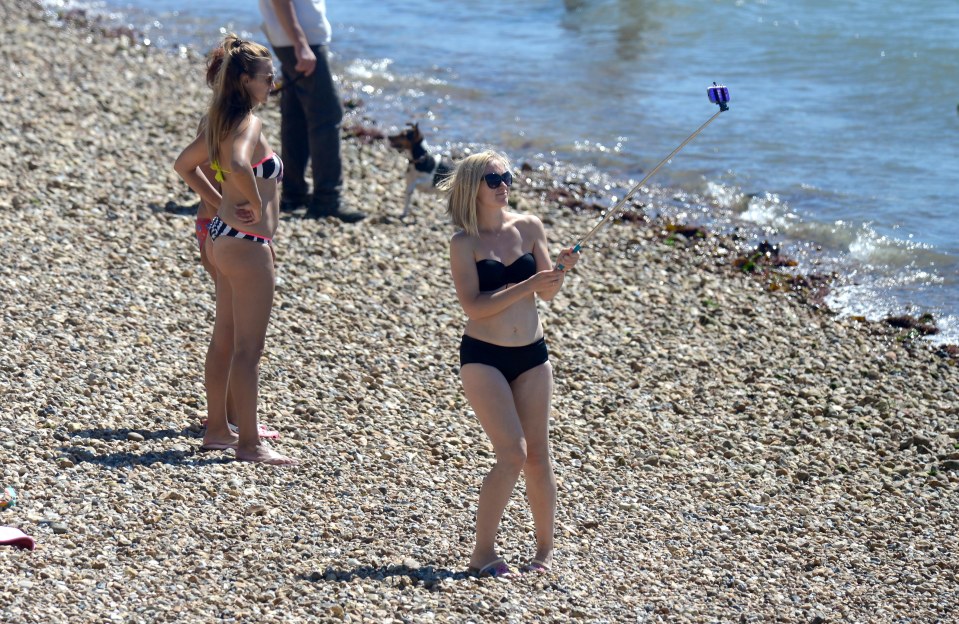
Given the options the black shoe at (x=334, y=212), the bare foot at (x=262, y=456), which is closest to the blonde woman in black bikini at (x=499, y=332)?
the bare foot at (x=262, y=456)

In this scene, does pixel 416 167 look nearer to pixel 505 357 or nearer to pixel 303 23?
pixel 303 23

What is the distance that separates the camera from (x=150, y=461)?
5418mm

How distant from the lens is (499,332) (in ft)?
15.4

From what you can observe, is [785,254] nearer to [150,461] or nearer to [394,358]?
[394,358]

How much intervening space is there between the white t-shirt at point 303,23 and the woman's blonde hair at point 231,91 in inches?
157

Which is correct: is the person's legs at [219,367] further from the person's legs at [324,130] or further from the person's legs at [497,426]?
the person's legs at [324,130]

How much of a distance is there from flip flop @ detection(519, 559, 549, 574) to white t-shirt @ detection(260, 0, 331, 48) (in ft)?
17.9

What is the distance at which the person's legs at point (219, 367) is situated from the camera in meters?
5.54

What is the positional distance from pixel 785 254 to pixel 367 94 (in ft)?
24.5

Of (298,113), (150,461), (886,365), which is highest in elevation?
(298,113)

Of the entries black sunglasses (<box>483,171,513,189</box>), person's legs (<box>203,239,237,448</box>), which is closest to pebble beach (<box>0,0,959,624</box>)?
person's legs (<box>203,239,237,448</box>)

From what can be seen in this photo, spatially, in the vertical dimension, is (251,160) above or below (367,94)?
above

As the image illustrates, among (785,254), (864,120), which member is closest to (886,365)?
(785,254)

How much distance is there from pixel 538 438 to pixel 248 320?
1.53 meters
